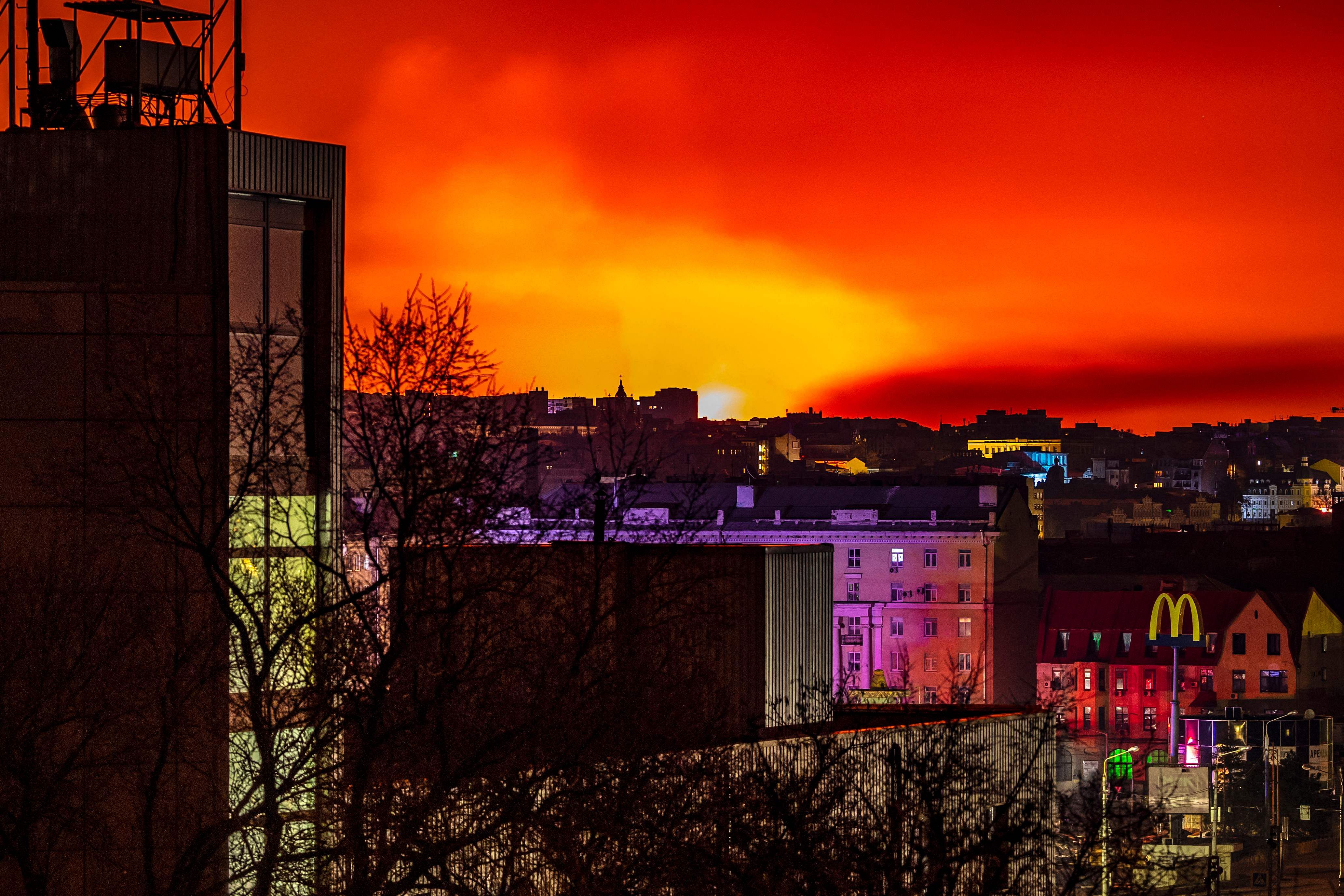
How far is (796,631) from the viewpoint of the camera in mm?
34625

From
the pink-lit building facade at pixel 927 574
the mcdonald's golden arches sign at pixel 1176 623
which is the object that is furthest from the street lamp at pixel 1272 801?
the pink-lit building facade at pixel 927 574

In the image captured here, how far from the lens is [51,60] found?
28.3 m

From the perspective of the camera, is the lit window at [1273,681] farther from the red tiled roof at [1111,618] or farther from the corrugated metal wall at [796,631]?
the corrugated metal wall at [796,631]

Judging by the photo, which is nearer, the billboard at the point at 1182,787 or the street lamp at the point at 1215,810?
the street lamp at the point at 1215,810

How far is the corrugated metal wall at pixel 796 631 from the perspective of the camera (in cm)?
3366

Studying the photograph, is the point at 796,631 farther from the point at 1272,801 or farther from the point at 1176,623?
the point at 1176,623

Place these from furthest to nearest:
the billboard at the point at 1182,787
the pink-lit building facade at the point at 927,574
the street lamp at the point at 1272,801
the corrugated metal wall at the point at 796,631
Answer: the pink-lit building facade at the point at 927,574 → the street lamp at the point at 1272,801 → the billboard at the point at 1182,787 → the corrugated metal wall at the point at 796,631

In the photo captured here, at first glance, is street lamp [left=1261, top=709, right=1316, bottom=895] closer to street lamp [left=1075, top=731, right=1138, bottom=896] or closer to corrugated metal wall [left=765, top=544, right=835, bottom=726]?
street lamp [left=1075, top=731, right=1138, bottom=896]

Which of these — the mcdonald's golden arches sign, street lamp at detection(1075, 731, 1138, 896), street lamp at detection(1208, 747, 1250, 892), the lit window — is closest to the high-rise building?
street lamp at detection(1075, 731, 1138, 896)

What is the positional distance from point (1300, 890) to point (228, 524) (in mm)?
52837

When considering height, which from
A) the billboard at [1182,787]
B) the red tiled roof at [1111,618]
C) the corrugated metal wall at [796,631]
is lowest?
the billboard at [1182,787]

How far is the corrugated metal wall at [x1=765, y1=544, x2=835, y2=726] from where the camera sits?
110 ft

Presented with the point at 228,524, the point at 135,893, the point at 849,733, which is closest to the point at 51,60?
the point at 228,524

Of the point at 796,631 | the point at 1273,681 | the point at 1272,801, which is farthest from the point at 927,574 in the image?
the point at 796,631
